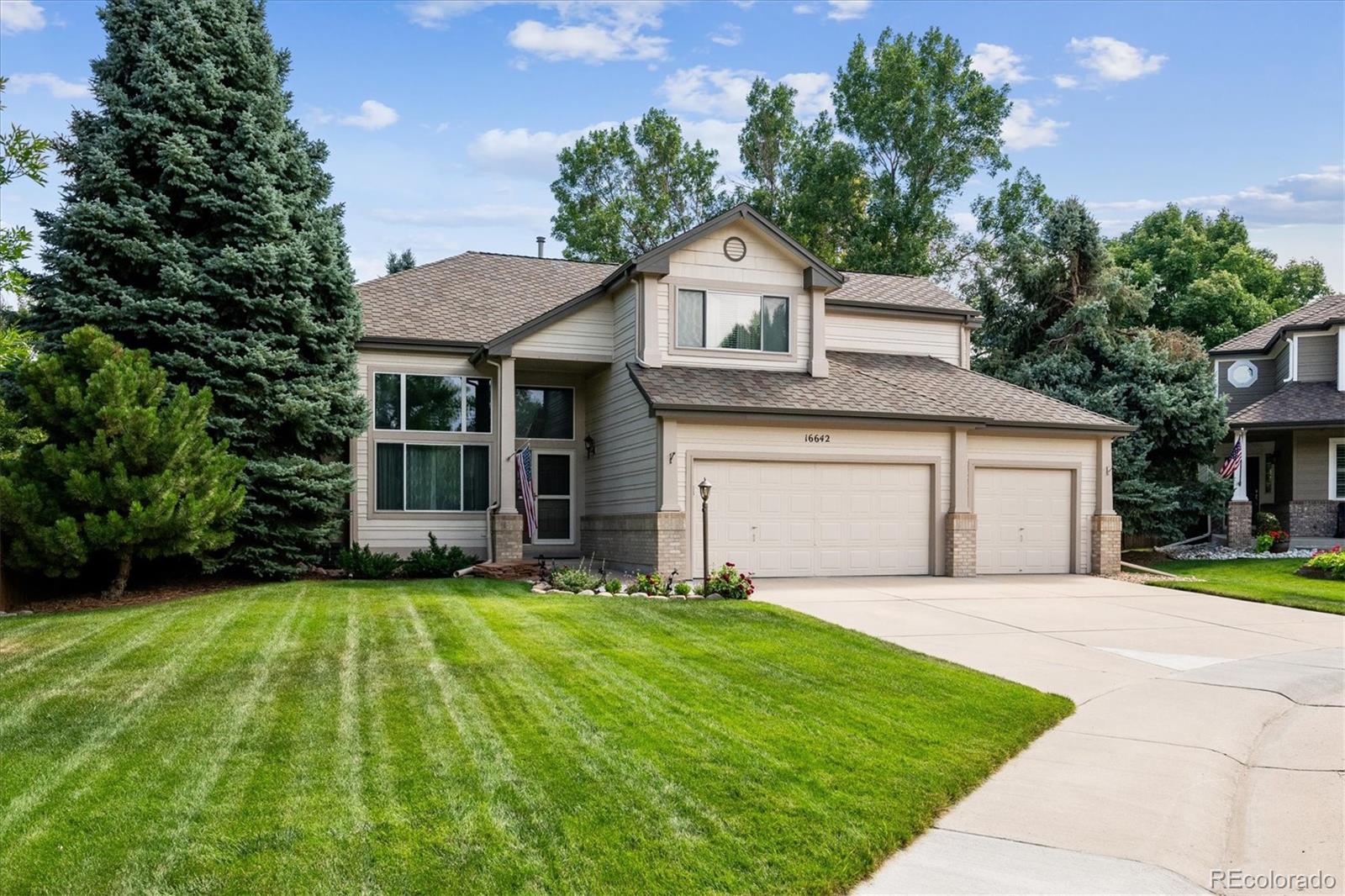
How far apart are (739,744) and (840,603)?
23.4 feet

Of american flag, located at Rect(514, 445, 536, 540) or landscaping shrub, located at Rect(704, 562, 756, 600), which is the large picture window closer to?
american flag, located at Rect(514, 445, 536, 540)

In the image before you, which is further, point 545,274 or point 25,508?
point 545,274

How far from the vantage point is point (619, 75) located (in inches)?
808

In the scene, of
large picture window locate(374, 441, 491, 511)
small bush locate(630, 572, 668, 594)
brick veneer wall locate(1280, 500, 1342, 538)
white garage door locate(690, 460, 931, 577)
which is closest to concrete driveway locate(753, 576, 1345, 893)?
small bush locate(630, 572, 668, 594)

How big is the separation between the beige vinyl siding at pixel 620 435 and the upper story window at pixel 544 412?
422 mm

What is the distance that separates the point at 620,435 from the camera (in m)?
17.1

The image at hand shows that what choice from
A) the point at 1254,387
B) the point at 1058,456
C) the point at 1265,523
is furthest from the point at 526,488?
the point at 1254,387

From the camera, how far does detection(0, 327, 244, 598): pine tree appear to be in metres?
11.2

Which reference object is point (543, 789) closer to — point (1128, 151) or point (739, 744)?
point (739, 744)

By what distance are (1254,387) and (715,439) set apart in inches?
831

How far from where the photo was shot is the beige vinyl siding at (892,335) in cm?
2039

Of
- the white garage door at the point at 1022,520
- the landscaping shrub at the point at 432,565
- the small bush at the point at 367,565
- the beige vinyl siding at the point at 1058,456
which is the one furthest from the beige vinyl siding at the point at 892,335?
the small bush at the point at 367,565

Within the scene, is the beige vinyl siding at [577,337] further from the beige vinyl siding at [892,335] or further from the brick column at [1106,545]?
the brick column at [1106,545]

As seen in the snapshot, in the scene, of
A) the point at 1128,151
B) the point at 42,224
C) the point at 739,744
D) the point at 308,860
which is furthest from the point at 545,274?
the point at 308,860
